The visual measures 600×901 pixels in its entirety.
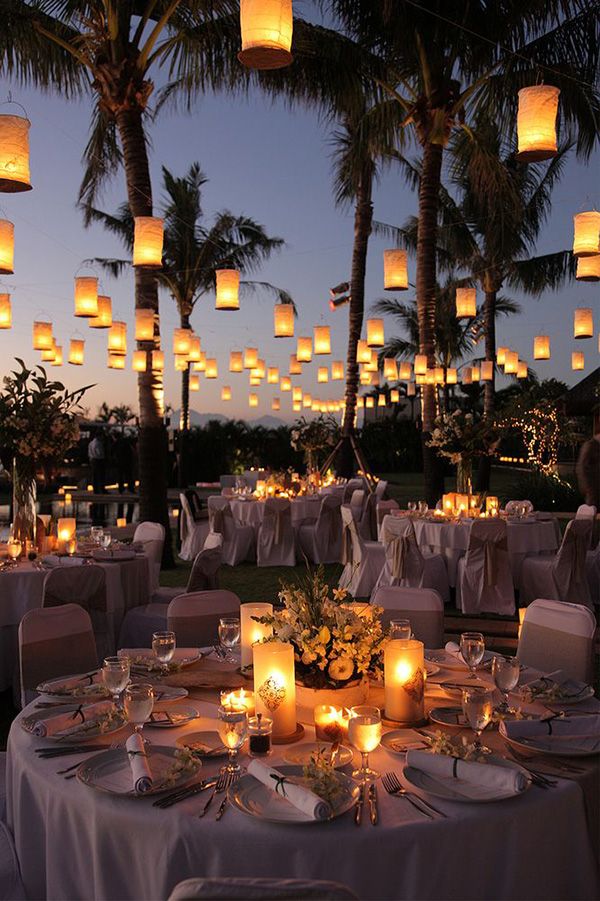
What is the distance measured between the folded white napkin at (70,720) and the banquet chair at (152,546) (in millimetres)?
3329

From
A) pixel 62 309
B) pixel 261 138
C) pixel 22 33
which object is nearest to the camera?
pixel 22 33

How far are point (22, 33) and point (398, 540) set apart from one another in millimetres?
6709

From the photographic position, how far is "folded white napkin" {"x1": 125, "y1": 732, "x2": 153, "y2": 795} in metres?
1.98

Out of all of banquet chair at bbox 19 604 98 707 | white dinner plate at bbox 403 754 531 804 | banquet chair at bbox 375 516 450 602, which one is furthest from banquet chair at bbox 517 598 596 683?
banquet chair at bbox 375 516 450 602

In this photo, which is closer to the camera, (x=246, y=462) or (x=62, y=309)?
(x=62, y=309)

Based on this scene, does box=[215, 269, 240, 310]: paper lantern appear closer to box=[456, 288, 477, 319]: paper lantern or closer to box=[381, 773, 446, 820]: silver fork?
box=[456, 288, 477, 319]: paper lantern

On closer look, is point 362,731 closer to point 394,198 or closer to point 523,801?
→ point 523,801

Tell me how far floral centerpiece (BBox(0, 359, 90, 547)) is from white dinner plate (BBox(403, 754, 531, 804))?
428 cm

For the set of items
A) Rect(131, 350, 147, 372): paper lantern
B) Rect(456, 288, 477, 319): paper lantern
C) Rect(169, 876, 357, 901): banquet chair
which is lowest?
Rect(169, 876, 357, 901): banquet chair

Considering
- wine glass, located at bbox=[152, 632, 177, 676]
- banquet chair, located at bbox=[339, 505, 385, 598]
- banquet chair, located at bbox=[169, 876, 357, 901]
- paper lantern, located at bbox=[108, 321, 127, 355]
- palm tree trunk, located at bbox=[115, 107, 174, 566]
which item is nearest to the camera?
banquet chair, located at bbox=[169, 876, 357, 901]

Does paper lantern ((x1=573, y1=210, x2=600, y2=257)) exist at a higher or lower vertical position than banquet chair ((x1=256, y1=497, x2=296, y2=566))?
higher

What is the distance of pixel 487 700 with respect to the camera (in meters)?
2.23

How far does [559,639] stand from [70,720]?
2031mm

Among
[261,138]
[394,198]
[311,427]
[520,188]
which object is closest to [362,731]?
[311,427]
